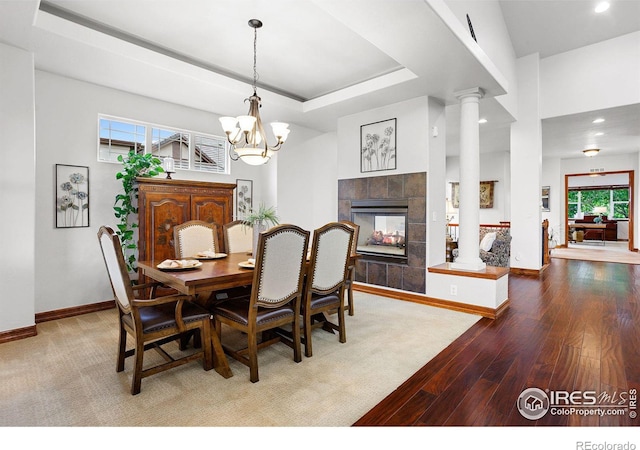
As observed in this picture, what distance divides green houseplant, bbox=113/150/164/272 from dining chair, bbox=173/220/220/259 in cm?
99

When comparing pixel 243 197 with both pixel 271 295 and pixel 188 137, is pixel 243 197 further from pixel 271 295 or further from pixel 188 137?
pixel 271 295

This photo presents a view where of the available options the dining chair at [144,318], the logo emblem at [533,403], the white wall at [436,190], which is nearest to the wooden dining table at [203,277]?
the dining chair at [144,318]

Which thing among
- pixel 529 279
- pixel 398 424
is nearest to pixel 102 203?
pixel 398 424

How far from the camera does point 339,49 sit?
143 inches

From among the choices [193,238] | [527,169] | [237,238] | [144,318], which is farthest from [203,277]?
[527,169]

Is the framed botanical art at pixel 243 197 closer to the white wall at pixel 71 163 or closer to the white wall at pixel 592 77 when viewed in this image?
the white wall at pixel 71 163

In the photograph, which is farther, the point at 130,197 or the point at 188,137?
the point at 188,137

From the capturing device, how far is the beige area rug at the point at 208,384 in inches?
71.4

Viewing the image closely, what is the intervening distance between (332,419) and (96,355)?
2.01m

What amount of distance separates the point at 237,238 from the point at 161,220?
3.30 feet

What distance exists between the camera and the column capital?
156 inches

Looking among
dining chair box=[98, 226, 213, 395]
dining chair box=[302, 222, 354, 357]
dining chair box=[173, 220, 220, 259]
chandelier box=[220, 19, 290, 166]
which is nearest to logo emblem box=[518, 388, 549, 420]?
dining chair box=[302, 222, 354, 357]

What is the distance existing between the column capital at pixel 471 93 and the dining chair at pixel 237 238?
3007mm

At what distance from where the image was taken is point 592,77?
17.5ft
